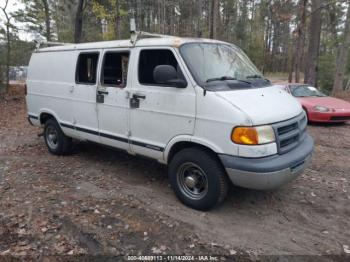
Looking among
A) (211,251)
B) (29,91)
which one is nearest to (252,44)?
(29,91)

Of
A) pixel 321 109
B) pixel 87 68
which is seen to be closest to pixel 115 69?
pixel 87 68

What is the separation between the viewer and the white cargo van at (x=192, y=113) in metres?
3.52

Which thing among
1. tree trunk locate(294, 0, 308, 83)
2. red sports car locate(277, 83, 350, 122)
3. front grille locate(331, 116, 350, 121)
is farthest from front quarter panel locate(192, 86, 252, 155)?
tree trunk locate(294, 0, 308, 83)

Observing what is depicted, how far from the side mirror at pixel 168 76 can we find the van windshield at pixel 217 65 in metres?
0.20

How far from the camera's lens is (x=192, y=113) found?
385 centimetres

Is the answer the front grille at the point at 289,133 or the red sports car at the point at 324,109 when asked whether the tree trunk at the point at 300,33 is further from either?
Result: the front grille at the point at 289,133

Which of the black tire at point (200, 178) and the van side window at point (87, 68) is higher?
the van side window at point (87, 68)

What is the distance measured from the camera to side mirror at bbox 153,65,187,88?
3838 mm

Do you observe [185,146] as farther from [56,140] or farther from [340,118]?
[340,118]

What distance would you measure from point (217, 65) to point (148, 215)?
222 cm

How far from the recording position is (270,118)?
357 cm

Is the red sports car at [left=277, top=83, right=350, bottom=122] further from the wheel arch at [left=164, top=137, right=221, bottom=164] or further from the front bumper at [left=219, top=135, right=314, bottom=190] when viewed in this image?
the wheel arch at [left=164, top=137, right=221, bottom=164]

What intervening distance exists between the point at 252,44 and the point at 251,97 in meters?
42.7

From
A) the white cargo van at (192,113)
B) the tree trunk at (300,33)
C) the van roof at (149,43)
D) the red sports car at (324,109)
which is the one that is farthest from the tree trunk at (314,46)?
the van roof at (149,43)
